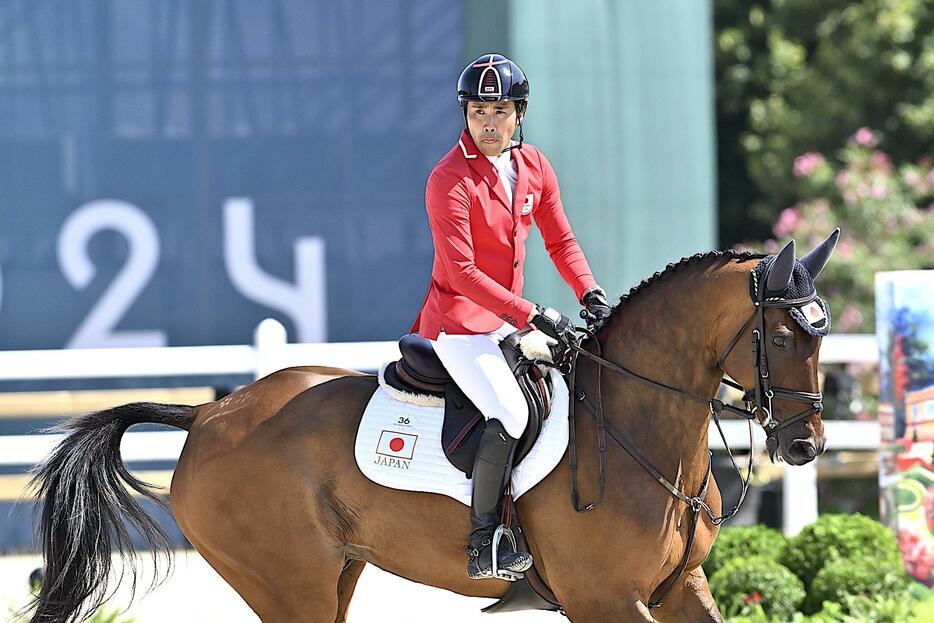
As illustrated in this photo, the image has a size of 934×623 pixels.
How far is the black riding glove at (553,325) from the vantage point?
14.4 ft

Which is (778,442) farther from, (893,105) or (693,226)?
(893,105)

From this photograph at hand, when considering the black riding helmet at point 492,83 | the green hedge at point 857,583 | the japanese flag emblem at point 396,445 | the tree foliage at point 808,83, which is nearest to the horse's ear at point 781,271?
the black riding helmet at point 492,83

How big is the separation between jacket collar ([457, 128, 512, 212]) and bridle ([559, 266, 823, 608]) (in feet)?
1.85

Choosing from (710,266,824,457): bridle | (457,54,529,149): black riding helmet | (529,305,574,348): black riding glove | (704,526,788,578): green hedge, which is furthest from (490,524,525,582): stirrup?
(704,526,788,578): green hedge

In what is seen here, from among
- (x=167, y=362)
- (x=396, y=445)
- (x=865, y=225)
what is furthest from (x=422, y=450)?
(x=865, y=225)

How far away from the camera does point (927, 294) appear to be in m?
6.64

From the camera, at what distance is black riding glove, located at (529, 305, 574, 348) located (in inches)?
172

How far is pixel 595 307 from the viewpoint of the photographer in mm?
4504

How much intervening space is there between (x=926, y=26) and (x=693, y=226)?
8.77m

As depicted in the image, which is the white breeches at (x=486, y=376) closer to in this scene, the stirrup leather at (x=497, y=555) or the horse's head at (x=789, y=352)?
the stirrup leather at (x=497, y=555)

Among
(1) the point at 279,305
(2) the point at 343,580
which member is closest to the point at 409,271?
(1) the point at 279,305

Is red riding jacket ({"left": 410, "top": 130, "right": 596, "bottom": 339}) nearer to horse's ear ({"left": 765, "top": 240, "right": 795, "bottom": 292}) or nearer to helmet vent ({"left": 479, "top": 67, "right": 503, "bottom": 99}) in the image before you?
helmet vent ({"left": 479, "top": 67, "right": 503, "bottom": 99})

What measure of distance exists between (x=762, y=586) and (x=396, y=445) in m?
2.36

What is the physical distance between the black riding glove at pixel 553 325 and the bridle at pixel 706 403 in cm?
6
